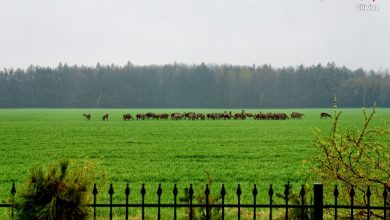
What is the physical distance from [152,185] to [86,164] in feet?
36.1

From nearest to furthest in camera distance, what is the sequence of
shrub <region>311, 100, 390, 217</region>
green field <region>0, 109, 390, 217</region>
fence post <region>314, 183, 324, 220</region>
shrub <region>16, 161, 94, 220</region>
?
shrub <region>16, 161, 94, 220</region> < fence post <region>314, 183, 324, 220</region> < shrub <region>311, 100, 390, 217</region> < green field <region>0, 109, 390, 217</region>

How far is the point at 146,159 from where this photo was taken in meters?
25.7

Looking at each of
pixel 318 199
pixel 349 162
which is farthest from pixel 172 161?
pixel 318 199

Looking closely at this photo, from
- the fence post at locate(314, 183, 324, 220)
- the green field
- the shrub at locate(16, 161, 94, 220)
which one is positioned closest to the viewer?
the shrub at locate(16, 161, 94, 220)

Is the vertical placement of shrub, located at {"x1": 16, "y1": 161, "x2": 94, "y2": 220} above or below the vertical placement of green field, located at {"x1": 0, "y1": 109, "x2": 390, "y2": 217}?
above

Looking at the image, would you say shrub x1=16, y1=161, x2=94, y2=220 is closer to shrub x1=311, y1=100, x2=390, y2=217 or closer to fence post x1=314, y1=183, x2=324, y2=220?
fence post x1=314, y1=183, x2=324, y2=220

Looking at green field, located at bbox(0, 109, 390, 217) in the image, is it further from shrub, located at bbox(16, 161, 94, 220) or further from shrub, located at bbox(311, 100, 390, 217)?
shrub, located at bbox(311, 100, 390, 217)

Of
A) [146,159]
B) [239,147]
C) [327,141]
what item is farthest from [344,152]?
[239,147]

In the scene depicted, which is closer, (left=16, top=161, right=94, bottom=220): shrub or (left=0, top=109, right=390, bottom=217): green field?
(left=16, top=161, right=94, bottom=220): shrub

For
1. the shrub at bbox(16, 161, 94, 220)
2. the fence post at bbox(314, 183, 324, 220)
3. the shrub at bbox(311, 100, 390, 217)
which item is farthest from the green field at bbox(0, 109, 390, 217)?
the fence post at bbox(314, 183, 324, 220)

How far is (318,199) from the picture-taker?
635 cm

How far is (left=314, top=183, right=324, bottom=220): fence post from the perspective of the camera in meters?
6.27

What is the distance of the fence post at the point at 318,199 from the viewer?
6.27m

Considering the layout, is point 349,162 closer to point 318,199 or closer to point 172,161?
point 318,199
